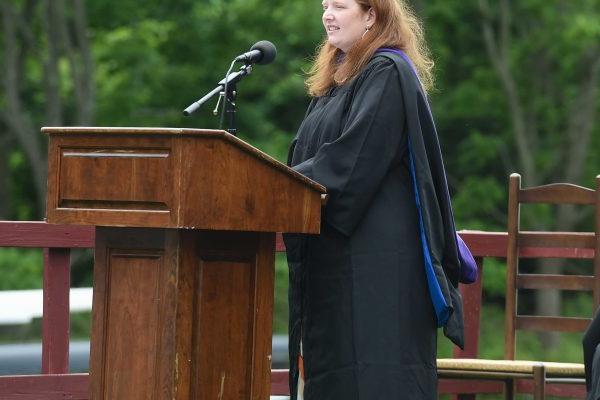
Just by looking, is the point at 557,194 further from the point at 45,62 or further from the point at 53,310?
the point at 45,62

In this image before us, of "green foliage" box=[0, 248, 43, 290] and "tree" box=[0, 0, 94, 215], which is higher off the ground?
"tree" box=[0, 0, 94, 215]

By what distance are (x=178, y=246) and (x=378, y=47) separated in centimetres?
104

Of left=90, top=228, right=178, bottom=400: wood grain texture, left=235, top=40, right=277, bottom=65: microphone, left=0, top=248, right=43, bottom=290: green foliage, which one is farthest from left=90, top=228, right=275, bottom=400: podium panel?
left=0, top=248, right=43, bottom=290: green foliage

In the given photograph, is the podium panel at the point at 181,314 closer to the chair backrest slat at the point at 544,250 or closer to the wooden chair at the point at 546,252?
the wooden chair at the point at 546,252

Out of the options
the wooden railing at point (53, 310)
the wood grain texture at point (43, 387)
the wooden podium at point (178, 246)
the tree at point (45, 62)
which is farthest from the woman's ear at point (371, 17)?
the tree at point (45, 62)

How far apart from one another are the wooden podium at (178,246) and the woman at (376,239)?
0.28 m

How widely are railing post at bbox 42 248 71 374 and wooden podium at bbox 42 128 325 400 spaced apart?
5.24 ft

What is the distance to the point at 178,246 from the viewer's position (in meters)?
3.58

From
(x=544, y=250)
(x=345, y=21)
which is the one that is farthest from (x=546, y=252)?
(x=345, y=21)

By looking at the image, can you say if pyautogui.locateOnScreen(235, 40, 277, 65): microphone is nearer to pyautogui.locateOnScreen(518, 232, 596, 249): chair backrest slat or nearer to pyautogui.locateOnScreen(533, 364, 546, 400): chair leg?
pyautogui.locateOnScreen(533, 364, 546, 400): chair leg

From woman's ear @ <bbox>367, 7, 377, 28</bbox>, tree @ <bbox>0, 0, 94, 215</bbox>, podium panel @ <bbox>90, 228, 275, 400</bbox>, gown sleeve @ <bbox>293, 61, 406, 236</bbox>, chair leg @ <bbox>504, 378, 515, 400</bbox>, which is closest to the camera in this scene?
podium panel @ <bbox>90, 228, 275, 400</bbox>

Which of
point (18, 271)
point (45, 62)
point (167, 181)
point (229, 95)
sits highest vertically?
point (45, 62)

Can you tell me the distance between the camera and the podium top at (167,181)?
3504 millimetres

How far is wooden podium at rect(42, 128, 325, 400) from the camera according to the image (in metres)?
3.53
